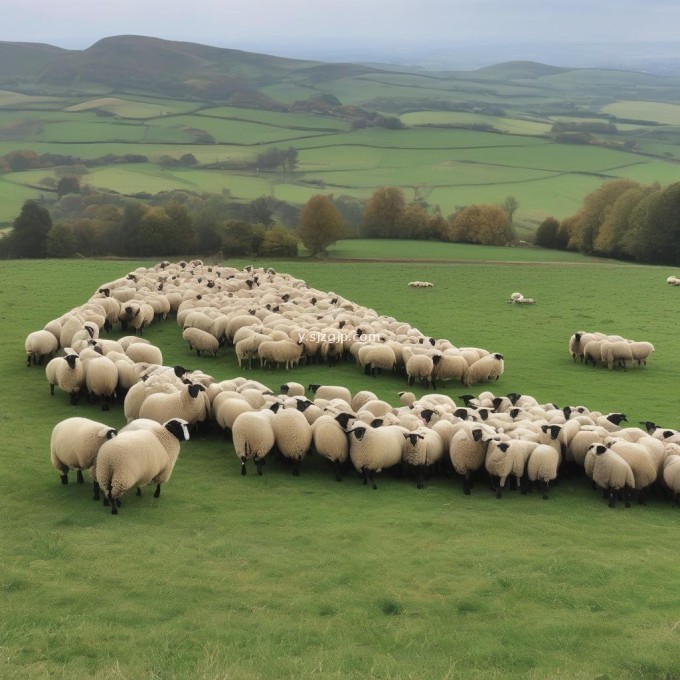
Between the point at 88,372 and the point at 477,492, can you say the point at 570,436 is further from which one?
the point at 88,372

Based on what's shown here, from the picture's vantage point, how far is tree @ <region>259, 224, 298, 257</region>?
176 ft

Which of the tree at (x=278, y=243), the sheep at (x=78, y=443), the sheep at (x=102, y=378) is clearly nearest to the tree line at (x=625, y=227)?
the tree at (x=278, y=243)

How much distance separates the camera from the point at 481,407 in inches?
652

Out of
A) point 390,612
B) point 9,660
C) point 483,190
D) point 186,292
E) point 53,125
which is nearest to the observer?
point 9,660

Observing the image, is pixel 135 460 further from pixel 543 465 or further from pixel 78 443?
pixel 543 465

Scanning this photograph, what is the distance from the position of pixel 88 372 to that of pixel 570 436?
983 centimetres

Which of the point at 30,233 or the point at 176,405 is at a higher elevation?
the point at 176,405

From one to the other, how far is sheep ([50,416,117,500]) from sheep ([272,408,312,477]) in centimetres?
313

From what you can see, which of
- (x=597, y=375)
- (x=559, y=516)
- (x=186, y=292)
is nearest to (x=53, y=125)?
(x=186, y=292)

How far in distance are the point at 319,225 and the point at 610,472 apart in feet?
135

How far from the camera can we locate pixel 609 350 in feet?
81.0

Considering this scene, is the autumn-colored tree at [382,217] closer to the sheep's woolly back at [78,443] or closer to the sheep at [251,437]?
the sheep at [251,437]

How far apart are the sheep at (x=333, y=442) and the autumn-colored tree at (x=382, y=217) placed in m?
53.9

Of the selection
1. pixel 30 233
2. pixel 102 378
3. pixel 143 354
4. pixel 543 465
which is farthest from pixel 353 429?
pixel 30 233
